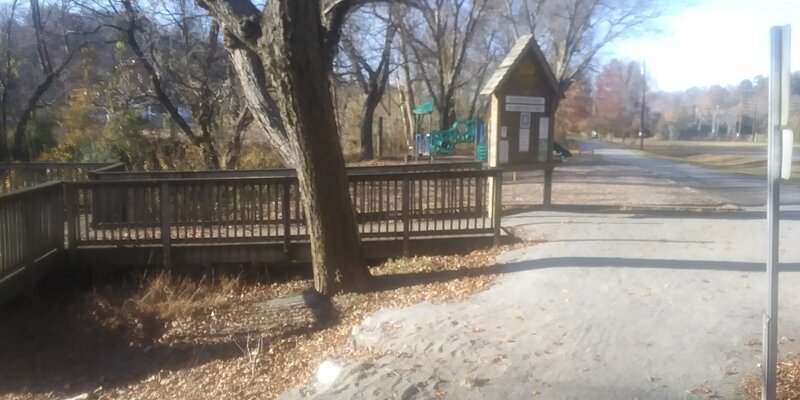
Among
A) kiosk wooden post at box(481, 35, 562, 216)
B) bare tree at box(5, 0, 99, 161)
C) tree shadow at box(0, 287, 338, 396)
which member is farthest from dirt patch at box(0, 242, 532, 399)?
bare tree at box(5, 0, 99, 161)

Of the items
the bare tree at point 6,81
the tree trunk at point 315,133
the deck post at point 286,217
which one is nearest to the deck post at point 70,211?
the deck post at point 286,217

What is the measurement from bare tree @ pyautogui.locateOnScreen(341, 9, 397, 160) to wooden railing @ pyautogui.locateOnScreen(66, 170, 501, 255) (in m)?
18.5

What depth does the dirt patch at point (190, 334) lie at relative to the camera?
7184 mm

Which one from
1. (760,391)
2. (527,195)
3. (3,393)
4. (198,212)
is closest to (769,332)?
(760,391)

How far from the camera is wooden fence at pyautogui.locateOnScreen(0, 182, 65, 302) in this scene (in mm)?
8555

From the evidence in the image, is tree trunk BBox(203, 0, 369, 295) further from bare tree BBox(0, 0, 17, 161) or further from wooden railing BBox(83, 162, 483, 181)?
bare tree BBox(0, 0, 17, 161)

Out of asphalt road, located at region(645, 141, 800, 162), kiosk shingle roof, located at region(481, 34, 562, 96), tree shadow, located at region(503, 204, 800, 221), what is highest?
kiosk shingle roof, located at region(481, 34, 562, 96)

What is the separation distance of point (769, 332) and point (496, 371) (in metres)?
2.00

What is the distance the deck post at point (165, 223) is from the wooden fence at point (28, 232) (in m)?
1.37

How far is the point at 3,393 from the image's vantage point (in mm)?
7242

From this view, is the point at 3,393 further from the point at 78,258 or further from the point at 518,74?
the point at 518,74

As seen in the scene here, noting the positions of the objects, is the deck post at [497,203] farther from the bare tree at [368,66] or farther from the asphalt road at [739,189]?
the bare tree at [368,66]

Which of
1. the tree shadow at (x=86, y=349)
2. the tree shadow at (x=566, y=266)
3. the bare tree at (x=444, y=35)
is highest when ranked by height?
the bare tree at (x=444, y=35)

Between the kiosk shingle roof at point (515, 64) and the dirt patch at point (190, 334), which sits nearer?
the dirt patch at point (190, 334)
